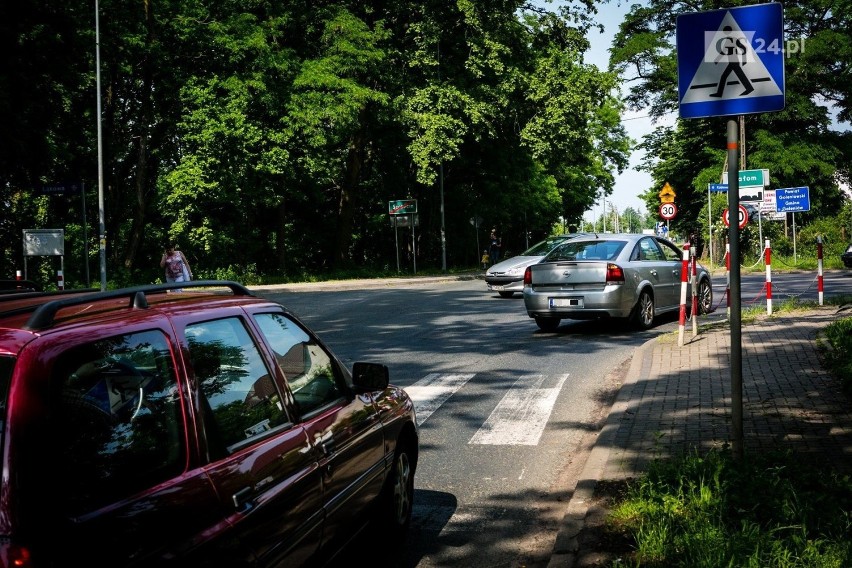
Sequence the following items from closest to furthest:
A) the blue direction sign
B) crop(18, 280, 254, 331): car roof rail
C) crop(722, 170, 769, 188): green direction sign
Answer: crop(18, 280, 254, 331): car roof rail, crop(722, 170, 769, 188): green direction sign, the blue direction sign

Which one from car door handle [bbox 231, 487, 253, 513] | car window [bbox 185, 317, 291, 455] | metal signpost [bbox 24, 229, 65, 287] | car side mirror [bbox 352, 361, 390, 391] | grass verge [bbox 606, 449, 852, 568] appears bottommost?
grass verge [bbox 606, 449, 852, 568]

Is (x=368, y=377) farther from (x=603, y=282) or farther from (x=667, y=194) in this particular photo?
(x=667, y=194)

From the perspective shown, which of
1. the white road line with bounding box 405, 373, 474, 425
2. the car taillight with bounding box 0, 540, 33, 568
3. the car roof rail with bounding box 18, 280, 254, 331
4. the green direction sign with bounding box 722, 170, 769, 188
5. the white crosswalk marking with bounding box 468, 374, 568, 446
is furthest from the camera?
the green direction sign with bounding box 722, 170, 769, 188

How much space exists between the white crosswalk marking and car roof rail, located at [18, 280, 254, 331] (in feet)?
11.7

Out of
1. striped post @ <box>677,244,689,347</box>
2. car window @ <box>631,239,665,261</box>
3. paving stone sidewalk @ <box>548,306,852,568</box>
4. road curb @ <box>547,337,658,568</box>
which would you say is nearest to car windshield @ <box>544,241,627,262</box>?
car window @ <box>631,239,665,261</box>

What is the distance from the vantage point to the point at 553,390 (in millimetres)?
8820

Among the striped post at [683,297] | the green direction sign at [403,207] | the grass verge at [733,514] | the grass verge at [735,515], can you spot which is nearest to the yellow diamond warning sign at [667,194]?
the green direction sign at [403,207]

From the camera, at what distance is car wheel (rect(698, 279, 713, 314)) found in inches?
624

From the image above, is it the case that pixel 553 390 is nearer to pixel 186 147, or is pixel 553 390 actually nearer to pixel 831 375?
pixel 831 375

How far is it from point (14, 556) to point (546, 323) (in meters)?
12.9

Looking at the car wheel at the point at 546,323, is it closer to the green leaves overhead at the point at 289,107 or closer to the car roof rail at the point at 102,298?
the car roof rail at the point at 102,298

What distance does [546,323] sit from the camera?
14.5m

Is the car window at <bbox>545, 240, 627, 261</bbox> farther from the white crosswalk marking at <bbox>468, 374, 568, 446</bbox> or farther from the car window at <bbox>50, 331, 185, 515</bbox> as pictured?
the car window at <bbox>50, 331, 185, 515</bbox>

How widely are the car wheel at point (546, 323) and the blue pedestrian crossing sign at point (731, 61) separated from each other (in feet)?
30.5
